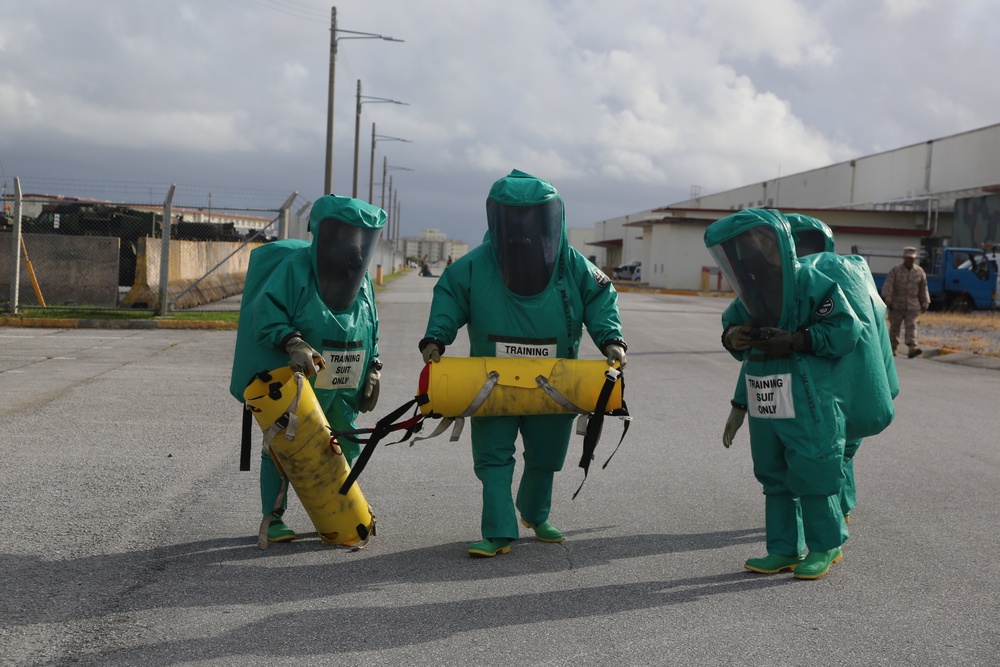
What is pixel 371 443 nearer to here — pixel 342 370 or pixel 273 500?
pixel 342 370

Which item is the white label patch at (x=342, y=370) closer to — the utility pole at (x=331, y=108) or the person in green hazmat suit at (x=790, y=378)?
the person in green hazmat suit at (x=790, y=378)

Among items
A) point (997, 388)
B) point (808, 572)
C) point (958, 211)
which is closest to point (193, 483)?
point (808, 572)

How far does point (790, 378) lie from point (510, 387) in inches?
53.6

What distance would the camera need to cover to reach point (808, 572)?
5113 millimetres

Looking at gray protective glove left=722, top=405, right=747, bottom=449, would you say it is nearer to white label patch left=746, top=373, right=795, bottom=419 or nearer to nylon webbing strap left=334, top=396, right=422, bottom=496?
white label patch left=746, top=373, right=795, bottom=419

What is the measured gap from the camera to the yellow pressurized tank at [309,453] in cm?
512

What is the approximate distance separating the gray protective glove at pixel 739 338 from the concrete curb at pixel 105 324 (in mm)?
14835

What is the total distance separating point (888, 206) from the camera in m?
54.7

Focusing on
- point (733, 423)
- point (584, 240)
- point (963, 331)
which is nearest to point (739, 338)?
point (733, 423)

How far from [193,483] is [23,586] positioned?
2248mm

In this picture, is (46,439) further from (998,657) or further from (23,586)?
(998,657)

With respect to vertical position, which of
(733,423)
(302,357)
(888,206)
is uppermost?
(888,206)

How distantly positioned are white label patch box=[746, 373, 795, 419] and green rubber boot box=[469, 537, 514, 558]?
4.64 feet

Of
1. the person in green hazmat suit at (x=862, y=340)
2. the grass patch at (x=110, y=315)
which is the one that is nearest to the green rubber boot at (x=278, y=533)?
the person in green hazmat suit at (x=862, y=340)
